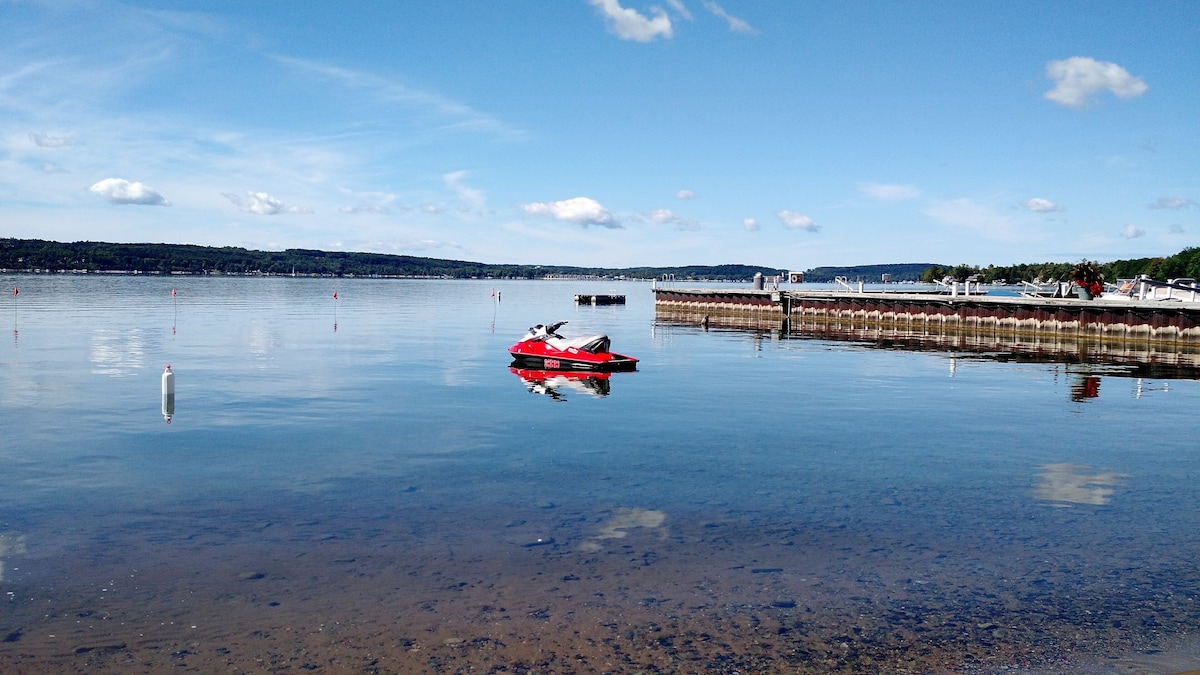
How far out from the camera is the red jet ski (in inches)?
1550

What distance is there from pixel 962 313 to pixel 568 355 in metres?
43.6

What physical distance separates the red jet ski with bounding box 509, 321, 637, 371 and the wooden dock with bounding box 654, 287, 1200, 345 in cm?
3649

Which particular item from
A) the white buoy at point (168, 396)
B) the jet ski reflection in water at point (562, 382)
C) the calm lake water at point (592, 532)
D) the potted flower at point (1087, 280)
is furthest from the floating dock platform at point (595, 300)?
the white buoy at point (168, 396)

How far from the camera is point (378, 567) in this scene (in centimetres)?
1198

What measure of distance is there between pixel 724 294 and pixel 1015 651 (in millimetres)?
94344

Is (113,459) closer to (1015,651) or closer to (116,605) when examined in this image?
(116,605)

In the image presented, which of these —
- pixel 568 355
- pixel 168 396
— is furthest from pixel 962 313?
pixel 168 396

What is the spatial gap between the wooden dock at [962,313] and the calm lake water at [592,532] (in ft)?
96.5

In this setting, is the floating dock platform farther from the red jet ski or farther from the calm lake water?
the calm lake water

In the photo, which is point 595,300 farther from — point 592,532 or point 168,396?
point 592,532

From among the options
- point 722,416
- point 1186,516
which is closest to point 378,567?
point 1186,516

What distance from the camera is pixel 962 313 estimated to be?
71500mm

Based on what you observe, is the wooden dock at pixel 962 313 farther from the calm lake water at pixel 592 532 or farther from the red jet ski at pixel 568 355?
the red jet ski at pixel 568 355

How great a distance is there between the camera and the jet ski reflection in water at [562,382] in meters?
32.0
